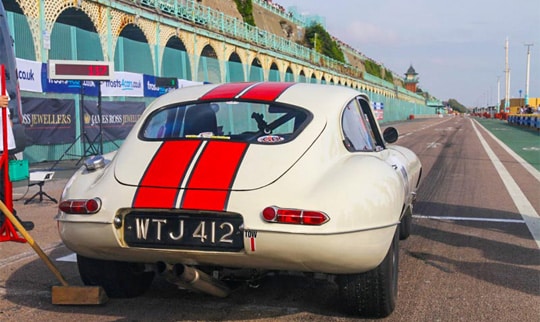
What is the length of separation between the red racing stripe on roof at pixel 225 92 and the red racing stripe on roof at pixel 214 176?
61 centimetres

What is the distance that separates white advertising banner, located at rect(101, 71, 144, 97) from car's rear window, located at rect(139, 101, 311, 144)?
565 inches

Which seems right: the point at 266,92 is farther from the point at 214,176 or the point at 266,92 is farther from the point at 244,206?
the point at 244,206

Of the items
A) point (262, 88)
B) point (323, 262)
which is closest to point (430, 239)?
point (262, 88)

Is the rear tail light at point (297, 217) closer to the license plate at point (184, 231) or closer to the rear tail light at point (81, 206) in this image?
the license plate at point (184, 231)

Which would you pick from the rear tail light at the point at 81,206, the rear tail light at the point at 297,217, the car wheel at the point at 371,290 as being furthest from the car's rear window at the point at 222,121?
the car wheel at the point at 371,290

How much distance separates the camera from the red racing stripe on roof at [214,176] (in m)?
3.26

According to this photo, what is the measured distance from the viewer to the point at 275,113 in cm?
410

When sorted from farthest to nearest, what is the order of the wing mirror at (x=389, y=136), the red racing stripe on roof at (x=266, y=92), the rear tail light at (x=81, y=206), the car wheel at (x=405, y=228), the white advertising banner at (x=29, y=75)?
the white advertising banner at (x=29, y=75)
the car wheel at (x=405, y=228)
the wing mirror at (x=389, y=136)
the red racing stripe on roof at (x=266, y=92)
the rear tail light at (x=81, y=206)

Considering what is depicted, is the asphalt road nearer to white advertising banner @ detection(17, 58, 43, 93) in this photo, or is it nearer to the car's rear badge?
the car's rear badge

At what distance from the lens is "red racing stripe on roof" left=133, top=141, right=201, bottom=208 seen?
3.33 meters

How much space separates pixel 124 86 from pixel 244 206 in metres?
16.7

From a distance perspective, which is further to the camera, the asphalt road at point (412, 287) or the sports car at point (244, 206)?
the asphalt road at point (412, 287)

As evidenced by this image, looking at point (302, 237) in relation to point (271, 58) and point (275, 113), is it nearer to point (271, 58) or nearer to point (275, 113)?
point (275, 113)

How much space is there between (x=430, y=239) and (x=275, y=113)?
2.99m
